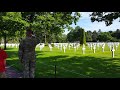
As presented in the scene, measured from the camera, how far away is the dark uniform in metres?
10.9

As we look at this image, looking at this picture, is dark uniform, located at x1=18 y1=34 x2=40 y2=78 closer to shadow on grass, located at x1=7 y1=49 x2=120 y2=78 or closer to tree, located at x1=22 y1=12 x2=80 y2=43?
shadow on grass, located at x1=7 y1=49 x2=120 y2=78

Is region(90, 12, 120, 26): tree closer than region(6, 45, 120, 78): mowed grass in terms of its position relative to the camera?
No

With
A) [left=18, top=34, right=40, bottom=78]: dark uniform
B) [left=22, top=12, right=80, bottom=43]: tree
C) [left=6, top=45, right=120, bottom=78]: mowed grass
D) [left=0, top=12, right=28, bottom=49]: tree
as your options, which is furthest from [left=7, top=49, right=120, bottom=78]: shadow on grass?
[left=22, top=12, right=80, bottom=43]: tree

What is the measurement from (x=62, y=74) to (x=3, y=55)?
180 inches

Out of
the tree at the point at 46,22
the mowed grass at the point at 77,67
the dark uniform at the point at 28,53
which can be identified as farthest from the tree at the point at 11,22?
A: the dark uniform at the point at 28,53

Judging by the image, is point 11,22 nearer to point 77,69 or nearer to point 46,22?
point 46,22

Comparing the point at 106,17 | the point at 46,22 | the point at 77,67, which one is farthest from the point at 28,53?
the point at 46,22

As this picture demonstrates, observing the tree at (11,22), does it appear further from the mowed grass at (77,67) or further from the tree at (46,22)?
the mowed grass at (77,67)

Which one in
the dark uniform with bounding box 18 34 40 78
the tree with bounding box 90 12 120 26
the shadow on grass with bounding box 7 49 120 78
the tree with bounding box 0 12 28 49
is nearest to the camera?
the dark uniform with bounding box 18 34 40 78

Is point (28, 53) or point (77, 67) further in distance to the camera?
point (77, 67)

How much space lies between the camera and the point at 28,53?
11.1 metres
